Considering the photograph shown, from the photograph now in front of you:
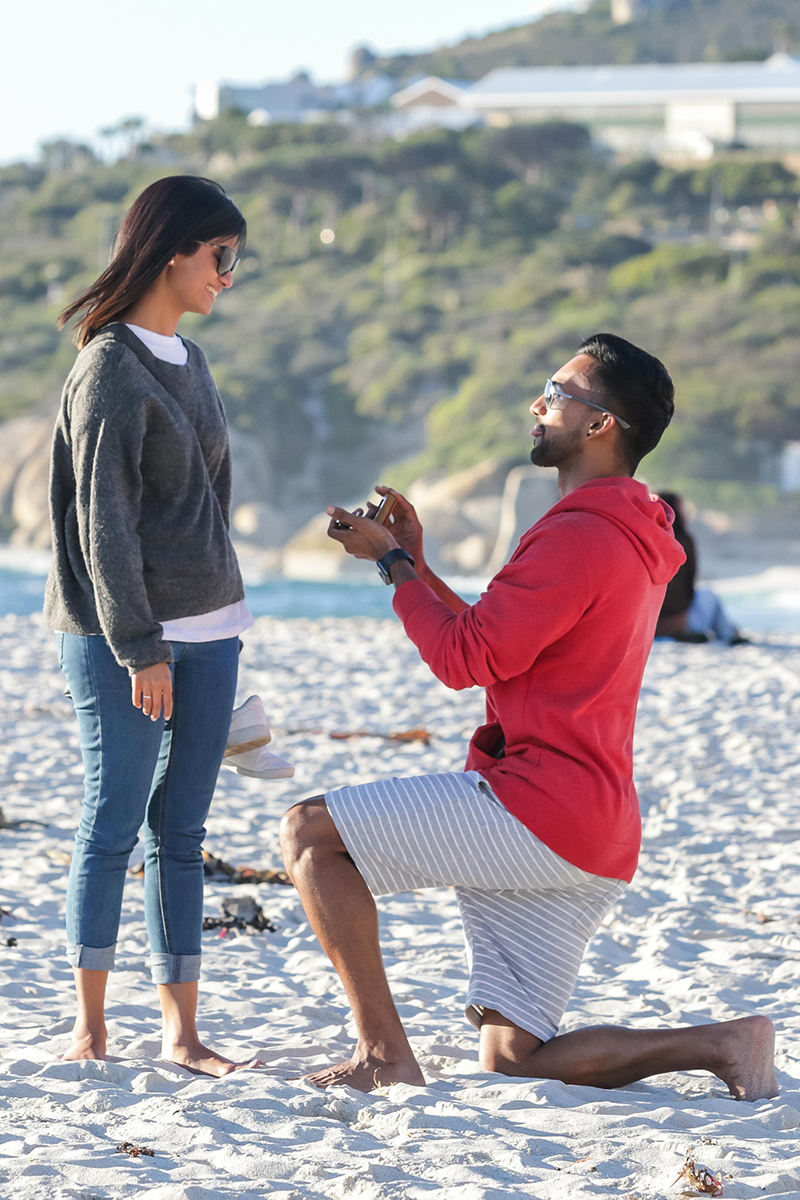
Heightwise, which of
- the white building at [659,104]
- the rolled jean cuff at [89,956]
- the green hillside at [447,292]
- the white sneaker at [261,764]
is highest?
the white building at [659,104]

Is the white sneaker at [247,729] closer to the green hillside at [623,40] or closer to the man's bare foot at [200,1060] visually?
the man's bare foot at [200,1060]

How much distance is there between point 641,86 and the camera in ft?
250

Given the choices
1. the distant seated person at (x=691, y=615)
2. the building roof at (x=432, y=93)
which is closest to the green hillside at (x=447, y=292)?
the building roof at (x=432, y=93)

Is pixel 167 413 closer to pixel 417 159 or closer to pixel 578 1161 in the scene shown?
pixel 578 1161

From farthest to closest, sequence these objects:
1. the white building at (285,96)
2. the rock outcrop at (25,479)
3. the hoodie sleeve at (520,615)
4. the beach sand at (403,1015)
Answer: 1. the white building at (285,96)
2. the rock outcrop at (25,479)
3. the hoodie sleeve at (520,615)
4. the beach sand at (403,1015)

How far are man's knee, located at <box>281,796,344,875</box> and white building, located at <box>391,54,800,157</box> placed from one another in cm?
7171

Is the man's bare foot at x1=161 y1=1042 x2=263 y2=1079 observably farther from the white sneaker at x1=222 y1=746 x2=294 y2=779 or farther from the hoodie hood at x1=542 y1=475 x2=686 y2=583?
the hoodie hood at x1=542 y1=475 x2=686 y2=583

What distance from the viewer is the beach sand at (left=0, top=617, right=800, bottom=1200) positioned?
1.79 meters

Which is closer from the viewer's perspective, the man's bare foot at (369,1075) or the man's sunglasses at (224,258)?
the man's bare foot at (369,1075)

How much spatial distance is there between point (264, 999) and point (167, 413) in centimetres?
123

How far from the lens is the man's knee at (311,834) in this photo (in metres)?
2.13

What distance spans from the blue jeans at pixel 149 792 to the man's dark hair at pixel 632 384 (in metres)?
0.73

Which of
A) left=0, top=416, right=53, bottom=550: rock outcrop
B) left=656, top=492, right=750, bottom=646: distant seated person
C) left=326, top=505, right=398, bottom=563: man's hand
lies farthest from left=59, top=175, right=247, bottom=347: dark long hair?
left=0, top=416, right=53, bottom=550: rock outcrop

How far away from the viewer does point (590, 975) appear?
294 centimetres
